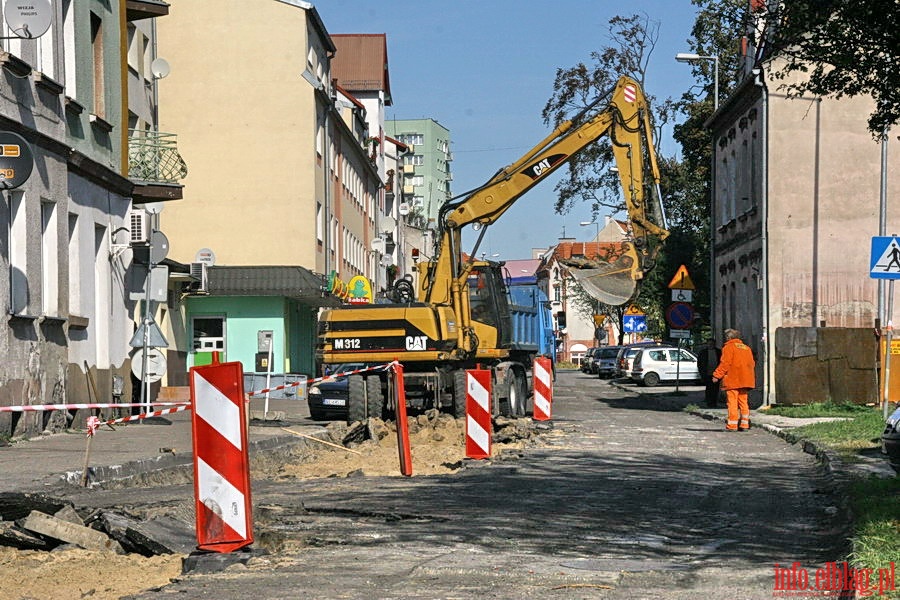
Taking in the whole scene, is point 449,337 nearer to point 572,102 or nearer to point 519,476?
point 519,476

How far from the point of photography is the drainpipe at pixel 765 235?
31.3 m

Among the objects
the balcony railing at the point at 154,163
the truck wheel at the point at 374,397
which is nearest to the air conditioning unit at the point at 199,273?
the balcony railing at the point at 154,163

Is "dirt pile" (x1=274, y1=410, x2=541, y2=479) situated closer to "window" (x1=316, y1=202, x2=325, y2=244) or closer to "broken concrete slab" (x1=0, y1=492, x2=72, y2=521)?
"broken concrete slab" (x1=0, y1=492, x2=72, y2=521)

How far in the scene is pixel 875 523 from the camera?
27.2ft

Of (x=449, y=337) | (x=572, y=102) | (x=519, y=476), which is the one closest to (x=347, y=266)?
(x=572, y=102)

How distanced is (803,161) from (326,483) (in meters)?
21.1

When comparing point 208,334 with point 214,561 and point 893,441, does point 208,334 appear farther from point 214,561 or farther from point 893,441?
point 214,561

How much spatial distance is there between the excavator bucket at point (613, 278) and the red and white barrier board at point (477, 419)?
30.1 feet

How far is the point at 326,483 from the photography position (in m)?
13.1

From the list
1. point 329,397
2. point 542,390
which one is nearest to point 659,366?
point 329,397

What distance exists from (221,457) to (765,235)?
81.9 feet

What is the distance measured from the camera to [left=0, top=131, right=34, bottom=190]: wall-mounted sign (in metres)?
16.8

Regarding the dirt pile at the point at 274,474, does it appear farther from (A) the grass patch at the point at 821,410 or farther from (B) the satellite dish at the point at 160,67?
(B) the satellite dish at the point at 160,67

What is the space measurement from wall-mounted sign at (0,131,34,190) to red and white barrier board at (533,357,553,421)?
949cm
